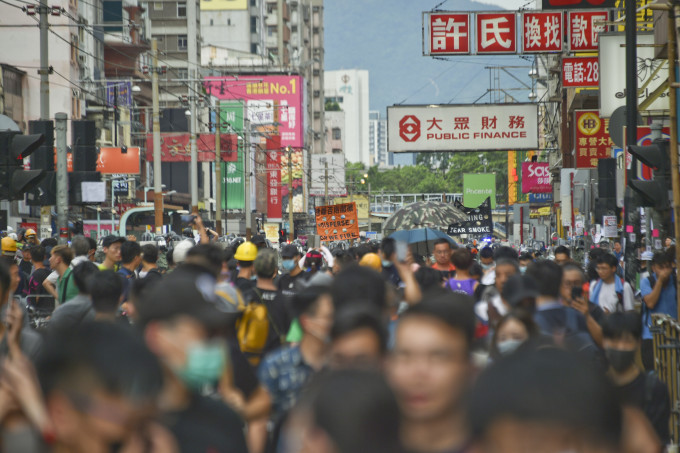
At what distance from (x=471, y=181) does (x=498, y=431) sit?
69.1 metres

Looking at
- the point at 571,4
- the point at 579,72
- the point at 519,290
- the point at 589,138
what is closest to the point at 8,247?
the point at 519,290

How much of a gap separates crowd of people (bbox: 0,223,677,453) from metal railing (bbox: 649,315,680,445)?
6.67ft

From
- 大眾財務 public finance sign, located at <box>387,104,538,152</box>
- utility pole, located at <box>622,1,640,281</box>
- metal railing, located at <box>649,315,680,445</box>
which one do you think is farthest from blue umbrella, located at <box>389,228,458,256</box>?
大眾財務 public finance sign, located at <box>387,104,538,152</box>

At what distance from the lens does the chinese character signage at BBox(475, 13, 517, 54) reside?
2455 cm

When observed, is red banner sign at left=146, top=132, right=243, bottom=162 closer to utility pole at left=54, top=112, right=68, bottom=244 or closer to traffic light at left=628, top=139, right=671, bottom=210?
utility pole at left=54, top=112, right=68, bottom=244

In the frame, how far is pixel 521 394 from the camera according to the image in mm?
2400

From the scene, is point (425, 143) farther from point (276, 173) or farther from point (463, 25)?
point (276, 173)

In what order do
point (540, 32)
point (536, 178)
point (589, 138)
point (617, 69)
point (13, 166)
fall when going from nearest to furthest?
point (13, 166)
point (617, 69)
point (540, 32)
point (589, 138)
point (536, 178)

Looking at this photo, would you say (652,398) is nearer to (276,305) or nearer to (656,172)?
(276,305)

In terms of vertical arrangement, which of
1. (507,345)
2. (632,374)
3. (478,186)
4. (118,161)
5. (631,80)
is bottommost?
(632,374)

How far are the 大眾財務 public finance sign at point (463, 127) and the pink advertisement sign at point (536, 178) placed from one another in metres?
30.2

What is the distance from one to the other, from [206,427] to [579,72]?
26214 millimetres

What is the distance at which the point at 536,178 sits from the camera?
197 ft

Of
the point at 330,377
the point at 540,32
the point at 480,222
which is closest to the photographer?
the point at 330,377
